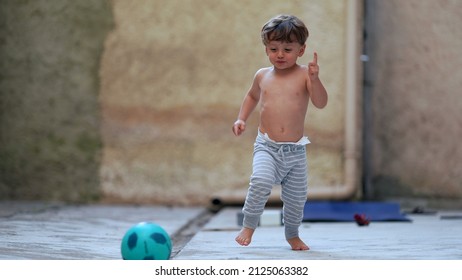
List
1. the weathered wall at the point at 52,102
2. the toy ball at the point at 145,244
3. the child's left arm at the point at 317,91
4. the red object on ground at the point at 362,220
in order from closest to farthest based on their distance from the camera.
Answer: the toy ball at the point at 145,244 → the child's left arm at the point at 317,91 → the red object on ground at the point at 362,220 → the weathered wall at the point at 52,102

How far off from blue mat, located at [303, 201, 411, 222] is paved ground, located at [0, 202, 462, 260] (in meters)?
0.15

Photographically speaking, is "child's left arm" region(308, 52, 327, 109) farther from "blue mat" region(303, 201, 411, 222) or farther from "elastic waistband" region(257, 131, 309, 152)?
"blue mat" region(303, 201, 411, 222)

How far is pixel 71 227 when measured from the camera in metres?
4.23

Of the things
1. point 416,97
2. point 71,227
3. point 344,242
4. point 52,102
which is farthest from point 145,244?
point 416,97

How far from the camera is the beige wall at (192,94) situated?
5.87 metres

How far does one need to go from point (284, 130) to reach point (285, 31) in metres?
0.40

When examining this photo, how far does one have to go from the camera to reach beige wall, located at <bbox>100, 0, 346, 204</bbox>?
19.2ft

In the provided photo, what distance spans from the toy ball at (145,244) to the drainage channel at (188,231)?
32 cm

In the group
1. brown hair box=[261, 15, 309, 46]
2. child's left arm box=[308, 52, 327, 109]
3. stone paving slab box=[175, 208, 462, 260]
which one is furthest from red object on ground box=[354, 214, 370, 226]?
brown hair box=[261, 15, 309, 46]

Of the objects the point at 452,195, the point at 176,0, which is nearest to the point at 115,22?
the point at 176,0

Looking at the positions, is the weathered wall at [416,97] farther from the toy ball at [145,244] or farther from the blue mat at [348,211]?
the toy ball at [145,244]

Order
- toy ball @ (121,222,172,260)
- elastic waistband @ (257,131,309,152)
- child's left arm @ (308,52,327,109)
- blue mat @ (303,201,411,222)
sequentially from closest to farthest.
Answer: toy ball @ (121,222,172,260), child's left arm @ (308,52,327,109), elastic waistband @ (257,131,309,152), blue mat @ (303,201,411,222)

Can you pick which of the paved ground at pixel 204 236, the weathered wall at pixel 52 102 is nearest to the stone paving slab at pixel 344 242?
the paved ground at pixel 204 236
